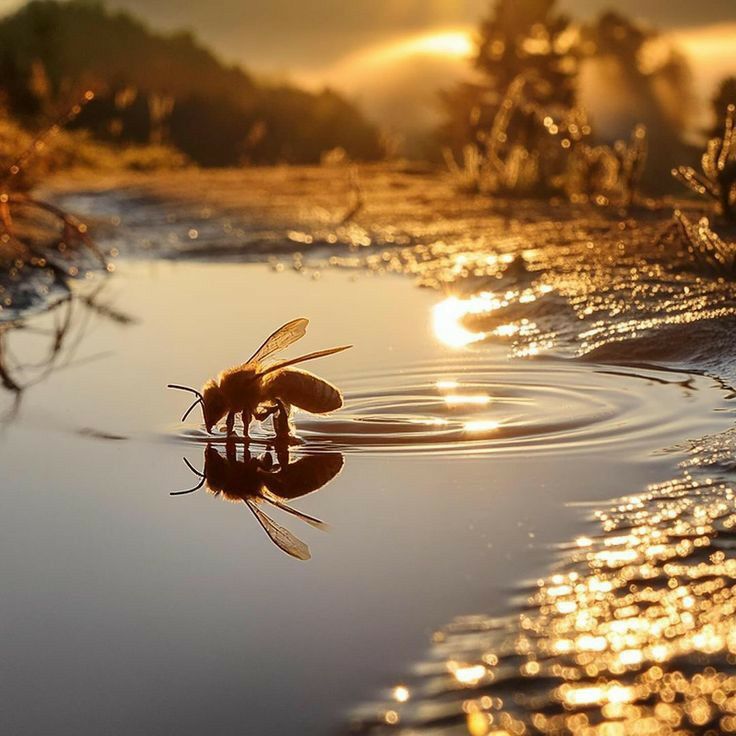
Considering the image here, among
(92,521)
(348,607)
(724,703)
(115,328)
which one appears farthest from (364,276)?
(724,703)

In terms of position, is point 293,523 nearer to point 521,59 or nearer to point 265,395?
point 265,395

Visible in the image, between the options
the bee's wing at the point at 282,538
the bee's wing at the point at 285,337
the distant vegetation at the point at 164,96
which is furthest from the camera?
the distant vegetation at the point at 164,96

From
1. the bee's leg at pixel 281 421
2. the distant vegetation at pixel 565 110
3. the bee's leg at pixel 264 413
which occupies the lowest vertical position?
the bee's leg at pixel 281 421

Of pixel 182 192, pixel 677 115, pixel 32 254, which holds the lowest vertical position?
pixel 32 254

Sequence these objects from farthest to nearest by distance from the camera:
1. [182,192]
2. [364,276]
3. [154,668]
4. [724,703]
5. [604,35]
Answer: [604,35]
[182,192]
[364,276]
[154,668]
[724,703]

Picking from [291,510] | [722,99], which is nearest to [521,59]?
[722,99]

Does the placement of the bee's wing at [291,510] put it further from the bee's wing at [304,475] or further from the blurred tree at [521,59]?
the blurred tree at [521,59]

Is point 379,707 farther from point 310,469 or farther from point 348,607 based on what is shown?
point 310,469

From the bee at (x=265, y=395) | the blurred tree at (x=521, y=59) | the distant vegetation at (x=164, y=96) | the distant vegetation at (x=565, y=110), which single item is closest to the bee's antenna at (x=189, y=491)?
the bee at (x=265, y=395)
